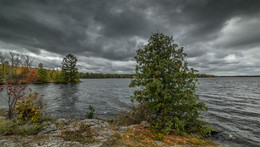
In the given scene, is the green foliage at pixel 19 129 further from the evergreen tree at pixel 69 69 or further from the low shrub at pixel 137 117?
the evergreen tree at pixel 69 69

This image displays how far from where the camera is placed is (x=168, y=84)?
22.8 feet

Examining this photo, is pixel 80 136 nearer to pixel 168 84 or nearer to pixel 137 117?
pixel 137 117

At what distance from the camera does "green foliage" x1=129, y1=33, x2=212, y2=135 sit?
655cm

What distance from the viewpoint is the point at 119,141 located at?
538 cm

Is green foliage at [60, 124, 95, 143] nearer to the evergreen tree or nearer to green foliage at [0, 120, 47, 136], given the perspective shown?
green foliage at [0, 120, 47, 136]

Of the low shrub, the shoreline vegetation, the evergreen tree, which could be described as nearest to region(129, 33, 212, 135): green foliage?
the shoreline vegetation

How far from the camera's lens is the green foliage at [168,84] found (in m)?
6.55

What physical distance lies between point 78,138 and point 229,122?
14.8m

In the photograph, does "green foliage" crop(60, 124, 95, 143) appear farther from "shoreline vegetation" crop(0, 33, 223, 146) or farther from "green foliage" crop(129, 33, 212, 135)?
"green foliage" crop(129, 33, 212, 135)

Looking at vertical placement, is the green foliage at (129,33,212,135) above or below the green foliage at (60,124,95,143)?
above

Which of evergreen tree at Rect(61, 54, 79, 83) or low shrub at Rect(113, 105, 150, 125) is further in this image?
evergreen tree at Rect(61, 54, 79, 83)

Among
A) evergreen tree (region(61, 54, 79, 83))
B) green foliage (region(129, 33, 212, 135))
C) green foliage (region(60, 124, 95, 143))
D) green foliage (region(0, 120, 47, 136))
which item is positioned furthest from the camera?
evergreen tree (region(61, 54, 79, 83))

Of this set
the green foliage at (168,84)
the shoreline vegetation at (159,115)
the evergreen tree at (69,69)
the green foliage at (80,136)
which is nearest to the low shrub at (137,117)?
the shoreline vegetation at (159,115)

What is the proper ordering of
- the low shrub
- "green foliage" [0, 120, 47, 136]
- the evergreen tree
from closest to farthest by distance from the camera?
"green foliage" [0, 120, 47, 136]
the low shrub
the evergreen tree
